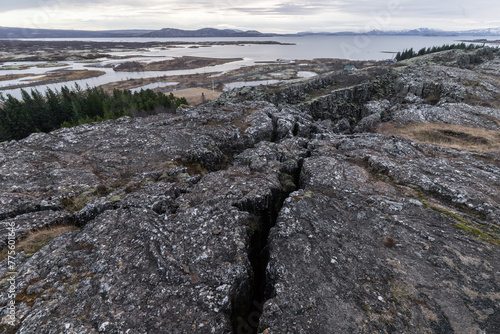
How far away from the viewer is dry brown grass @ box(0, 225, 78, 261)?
1161cm

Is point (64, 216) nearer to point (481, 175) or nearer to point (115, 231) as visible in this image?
point (115, 231)

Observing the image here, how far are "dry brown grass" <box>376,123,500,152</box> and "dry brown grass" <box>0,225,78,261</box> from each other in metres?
36.5

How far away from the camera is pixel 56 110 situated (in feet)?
219

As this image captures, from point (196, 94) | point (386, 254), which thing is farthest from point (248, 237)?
point (196, 94)

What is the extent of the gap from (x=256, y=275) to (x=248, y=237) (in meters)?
2.23

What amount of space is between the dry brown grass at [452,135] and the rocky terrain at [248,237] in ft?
10.4

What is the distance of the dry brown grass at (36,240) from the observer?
1161 cm

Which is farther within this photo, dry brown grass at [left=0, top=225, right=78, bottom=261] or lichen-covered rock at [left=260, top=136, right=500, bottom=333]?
dry brown grass at [left=0, top=225, right=78, bottom=261]

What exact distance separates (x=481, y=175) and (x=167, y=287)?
22.8 m

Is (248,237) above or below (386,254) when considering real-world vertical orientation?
below

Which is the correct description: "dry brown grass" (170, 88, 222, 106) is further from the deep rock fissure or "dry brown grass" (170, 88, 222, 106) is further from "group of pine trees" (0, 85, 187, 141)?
the deep rock fissure

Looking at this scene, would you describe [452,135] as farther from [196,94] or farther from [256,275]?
[196,94]

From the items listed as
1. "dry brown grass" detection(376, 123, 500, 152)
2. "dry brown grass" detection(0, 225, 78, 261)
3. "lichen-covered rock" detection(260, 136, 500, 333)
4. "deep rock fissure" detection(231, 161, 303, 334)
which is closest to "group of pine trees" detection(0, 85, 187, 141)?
"dry brown grass" detection(0, 225, 78, 261)

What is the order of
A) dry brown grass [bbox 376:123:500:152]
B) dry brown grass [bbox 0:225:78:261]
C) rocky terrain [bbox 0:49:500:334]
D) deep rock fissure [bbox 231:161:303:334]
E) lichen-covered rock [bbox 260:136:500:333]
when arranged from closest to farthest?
lichen-covered rock [bbox 260:136:500:333] → rocky terrain [bbox 0:49:500:334] → deep rock fissure [bbox 231:161:303:334] → dry brown grass [bbox 0:225:78:261] → dry brown grass [bbox 376:123:500:152]
